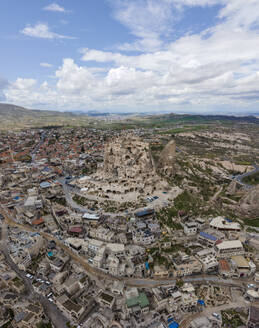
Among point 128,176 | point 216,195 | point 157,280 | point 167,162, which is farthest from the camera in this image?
point 167,162

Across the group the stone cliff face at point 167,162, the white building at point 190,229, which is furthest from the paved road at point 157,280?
the stone cliff face at point 167,162

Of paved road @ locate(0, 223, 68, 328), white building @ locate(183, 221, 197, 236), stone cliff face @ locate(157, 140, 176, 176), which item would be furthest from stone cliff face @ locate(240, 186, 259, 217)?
paved road @ locate(0, 223, 68, 328)

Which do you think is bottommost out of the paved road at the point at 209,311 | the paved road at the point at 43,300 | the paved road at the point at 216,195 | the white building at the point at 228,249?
the paved road at the point at 43,300

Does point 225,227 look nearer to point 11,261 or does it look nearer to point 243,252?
point 243,252

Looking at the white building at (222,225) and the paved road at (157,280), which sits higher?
the white building at (222,225)

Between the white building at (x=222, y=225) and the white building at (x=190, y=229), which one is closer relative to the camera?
the white building at (x=190, y=229)

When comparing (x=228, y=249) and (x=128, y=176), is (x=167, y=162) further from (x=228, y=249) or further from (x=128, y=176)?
(x=228, y=249)

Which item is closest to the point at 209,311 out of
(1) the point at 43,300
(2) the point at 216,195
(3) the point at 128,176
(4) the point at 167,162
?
(1) the point at 43,300

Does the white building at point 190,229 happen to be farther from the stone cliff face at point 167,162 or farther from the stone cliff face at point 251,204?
the stone cliff face at point 167,162

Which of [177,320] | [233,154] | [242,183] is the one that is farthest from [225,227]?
[233,154]
